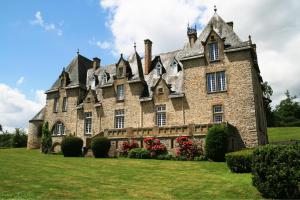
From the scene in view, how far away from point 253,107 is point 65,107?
24074mm

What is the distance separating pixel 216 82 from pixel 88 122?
16.7m

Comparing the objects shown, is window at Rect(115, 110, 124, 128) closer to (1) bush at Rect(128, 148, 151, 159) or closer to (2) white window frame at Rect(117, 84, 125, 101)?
(2) white window frame at Rect(117, 84, 125, 101)

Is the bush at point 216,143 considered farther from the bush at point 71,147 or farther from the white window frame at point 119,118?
the bush at point 71,147

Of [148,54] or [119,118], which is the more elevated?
[148,54]

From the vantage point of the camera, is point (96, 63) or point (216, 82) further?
point (96, 63)

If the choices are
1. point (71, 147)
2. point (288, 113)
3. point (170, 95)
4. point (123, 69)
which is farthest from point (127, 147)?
point (288, 113)

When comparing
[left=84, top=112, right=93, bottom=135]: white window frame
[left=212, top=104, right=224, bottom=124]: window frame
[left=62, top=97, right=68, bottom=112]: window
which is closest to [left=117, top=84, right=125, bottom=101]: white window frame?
[left=84, top=112, right=93, bottom=135]: white window frame

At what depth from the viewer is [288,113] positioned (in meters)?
71.8

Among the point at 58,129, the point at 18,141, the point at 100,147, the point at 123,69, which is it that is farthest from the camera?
the point at 18,141

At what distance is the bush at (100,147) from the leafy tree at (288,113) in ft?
176

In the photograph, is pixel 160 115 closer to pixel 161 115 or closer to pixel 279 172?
pixel 161 115

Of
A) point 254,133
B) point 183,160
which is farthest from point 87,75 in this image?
point 254,133

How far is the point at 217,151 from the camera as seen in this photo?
2172cm

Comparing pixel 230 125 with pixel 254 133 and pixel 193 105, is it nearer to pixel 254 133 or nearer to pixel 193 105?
pixel 254 133
